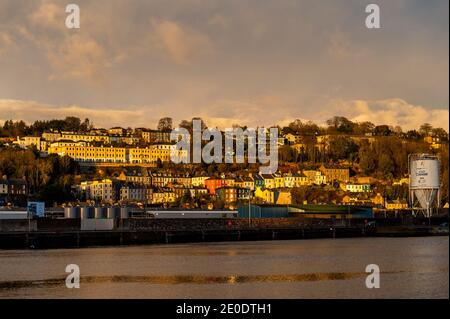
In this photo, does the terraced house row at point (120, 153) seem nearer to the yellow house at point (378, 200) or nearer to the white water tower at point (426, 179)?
the yellow house at point (378, 200)

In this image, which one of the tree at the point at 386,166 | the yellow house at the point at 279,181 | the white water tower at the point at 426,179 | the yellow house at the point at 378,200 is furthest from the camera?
the tree at the point at 386,166

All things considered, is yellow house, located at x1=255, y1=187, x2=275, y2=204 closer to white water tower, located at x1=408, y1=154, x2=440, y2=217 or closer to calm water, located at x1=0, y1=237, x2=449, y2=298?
white water tower, located at x1=408, y1=154, x2=440, y2=217

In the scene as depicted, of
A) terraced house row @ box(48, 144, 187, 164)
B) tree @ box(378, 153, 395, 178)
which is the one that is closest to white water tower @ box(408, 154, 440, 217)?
tree @ box(378, 153, 395, 178)

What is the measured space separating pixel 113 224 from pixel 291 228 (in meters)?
13.6

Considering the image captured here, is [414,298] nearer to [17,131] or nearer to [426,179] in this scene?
[426,179]

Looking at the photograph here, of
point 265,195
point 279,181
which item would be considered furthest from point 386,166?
point 265,195

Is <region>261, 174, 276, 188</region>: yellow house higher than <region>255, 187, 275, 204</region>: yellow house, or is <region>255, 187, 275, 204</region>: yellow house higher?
<region>261, 174, 276, 188</region>: yellow house

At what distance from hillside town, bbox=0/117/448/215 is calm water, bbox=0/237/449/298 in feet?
160

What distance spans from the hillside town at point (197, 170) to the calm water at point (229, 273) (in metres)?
48.7

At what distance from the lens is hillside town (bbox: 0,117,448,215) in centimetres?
10950

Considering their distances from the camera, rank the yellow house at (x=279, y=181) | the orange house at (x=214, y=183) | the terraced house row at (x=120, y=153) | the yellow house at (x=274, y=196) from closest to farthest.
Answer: the yellow house at (x=274, y=196), the orange house at (x=214, y=183), the yellow house at (x=279, y=181), the terraced house row at (x=120, y=153)

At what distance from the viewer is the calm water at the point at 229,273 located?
28969mm

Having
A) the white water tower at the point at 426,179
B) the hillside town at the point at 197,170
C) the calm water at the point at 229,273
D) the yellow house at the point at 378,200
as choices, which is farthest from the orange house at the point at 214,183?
the calm water at the point at 229,273
